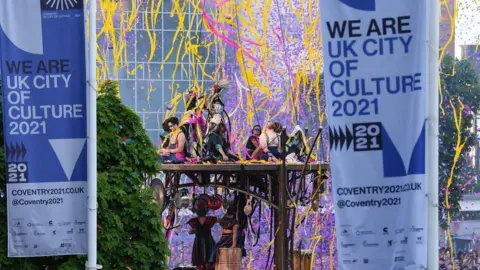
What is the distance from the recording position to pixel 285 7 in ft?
141

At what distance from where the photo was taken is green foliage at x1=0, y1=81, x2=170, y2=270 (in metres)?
18.7

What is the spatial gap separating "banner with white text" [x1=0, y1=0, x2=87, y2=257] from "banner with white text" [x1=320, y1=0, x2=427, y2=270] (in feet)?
11.8

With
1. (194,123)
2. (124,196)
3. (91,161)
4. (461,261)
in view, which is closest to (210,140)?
(194,123)

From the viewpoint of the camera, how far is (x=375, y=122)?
1266 centimetres

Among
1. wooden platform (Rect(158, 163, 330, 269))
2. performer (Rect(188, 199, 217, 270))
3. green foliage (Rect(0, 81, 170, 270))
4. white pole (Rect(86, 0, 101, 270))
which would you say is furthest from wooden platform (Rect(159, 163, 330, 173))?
white pole (Rect(86, 0, 101, 270))

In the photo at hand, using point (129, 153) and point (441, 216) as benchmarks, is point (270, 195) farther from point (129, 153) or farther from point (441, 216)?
point (441, 216)

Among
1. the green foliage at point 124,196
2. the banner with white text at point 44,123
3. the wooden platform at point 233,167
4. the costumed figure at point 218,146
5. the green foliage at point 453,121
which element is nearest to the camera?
the banner with white text at point 44,123

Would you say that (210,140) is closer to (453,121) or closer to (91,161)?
(91,161)

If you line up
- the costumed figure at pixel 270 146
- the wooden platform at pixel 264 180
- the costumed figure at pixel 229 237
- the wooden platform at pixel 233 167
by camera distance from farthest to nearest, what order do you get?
the costumed figure at pixel 229 237, the costumed figure at pixel 270 146, the wooden platform at pixel 264 180, the wooden platform at pixel 233 167

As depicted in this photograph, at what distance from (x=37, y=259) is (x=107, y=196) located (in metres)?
1.14

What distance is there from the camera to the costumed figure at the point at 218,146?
2891cm

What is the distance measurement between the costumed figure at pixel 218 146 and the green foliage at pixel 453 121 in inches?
720

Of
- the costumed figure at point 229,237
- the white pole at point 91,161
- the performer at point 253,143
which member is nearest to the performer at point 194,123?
the performer at point 253,143

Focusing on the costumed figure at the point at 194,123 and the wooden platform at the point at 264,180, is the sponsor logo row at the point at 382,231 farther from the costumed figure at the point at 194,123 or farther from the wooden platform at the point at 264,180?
the costumed figure at the point at 194,123
